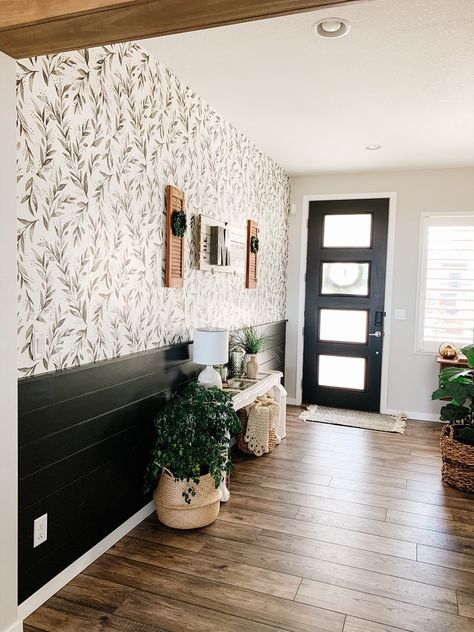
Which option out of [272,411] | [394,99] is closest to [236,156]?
[394,99]

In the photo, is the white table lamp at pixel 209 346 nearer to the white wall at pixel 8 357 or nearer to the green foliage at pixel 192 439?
the green foliage at pixel 192 439

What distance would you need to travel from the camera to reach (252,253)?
4547 mm

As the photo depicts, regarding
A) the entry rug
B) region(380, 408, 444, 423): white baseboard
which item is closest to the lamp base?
the entry rug

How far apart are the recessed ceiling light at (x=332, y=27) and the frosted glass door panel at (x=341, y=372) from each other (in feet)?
12.5

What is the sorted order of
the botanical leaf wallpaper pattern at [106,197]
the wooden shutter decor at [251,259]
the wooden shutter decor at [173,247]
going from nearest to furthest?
the botanical leaf wallpaper pattern at [106,197] → the wooden shutter decor at [173,247] → the wooden shutter decor at [251,259]

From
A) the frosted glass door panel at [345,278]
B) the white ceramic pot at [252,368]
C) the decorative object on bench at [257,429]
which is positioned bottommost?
the decorative object on bench at [257,429]

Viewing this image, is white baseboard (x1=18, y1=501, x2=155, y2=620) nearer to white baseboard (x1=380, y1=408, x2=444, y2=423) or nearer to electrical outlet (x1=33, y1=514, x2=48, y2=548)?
electrical outlet (x1=33, y1=514, x2=48, y2=548)

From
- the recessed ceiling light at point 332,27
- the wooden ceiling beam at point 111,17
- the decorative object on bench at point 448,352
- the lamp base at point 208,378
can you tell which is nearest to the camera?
the wooden ceiling beam at point 111,17

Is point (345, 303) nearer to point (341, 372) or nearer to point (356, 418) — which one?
point (341, 372)

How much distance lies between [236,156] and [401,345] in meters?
2.84

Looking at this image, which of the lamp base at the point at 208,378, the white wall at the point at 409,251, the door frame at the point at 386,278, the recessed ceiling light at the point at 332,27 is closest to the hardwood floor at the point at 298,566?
the lamp base at the point at 208,378

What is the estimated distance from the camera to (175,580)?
2.31 meters

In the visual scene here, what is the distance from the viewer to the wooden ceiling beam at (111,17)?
1.29 metres

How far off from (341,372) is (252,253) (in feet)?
6.73
